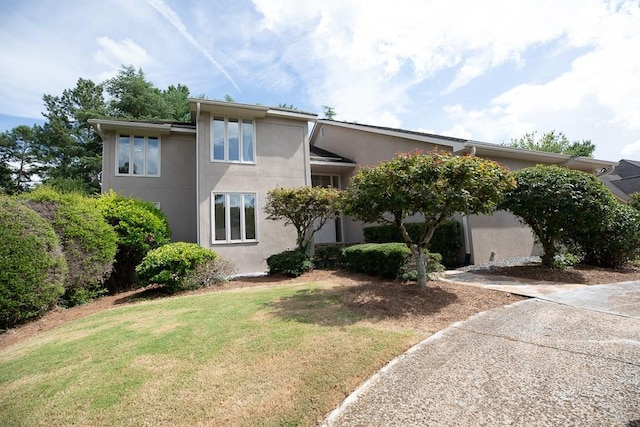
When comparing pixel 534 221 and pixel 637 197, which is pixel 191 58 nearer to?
pixel 534 221

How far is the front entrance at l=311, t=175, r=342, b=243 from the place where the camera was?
587 inches

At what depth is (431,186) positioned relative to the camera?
5.61 m

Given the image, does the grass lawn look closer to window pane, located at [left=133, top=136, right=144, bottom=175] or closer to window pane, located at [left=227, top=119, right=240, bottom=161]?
window pane, located at [left=227, top=119, right=240, bottom=161]

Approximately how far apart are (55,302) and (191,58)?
29.1 feet

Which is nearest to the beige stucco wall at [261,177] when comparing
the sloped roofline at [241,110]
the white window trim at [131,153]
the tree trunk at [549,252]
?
the sloped roofline at [241,110]

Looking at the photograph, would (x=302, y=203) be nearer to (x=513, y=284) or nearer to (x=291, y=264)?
(x=291, y=264)

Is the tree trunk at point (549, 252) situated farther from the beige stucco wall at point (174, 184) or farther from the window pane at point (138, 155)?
the window pane at point (138, 155)

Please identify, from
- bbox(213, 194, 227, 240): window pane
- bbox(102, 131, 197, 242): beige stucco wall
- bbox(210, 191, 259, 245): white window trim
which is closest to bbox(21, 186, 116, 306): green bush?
bbox(210, 191, 259, 245): white window trim

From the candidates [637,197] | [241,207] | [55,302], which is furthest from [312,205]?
[637,197]

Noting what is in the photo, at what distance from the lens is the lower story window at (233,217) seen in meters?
11.2

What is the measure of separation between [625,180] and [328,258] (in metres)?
32.8

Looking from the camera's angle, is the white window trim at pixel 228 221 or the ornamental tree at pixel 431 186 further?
the white window trim at pixel 228 221

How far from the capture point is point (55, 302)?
23.9ft

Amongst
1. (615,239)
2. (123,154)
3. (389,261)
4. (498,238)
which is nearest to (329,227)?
(389,261)
